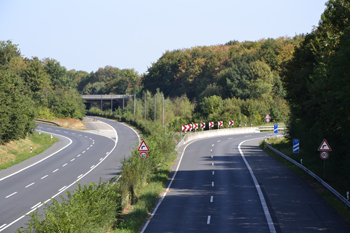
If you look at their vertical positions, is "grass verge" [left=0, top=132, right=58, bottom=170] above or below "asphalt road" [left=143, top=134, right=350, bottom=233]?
above

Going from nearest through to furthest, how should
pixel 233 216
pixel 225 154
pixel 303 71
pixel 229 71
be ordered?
pixel 233 216 < pixel 303 71 < pixel 225 154 < pixel 229 71

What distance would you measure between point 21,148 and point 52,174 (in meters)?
13.7

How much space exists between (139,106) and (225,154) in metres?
63.2

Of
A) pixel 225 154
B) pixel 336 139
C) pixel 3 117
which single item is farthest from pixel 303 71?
pixel 3 117

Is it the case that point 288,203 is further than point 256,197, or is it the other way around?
point 256,197

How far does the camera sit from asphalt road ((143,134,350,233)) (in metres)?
16.4

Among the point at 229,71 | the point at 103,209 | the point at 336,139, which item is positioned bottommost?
the point at 103,209

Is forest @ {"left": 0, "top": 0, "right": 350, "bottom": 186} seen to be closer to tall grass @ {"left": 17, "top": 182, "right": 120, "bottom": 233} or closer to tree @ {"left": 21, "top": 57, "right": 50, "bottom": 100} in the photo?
tree @ {"left": 21, "top": 57, "right": 50, "bottom": 100}

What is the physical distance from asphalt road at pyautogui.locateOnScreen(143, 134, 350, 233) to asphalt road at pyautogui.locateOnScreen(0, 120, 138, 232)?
6.54m

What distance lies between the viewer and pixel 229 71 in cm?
9238

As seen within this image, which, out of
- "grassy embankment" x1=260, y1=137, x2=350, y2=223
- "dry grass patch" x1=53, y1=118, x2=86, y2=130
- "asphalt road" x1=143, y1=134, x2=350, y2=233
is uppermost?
"dry grass patch" x1=53, y1=118, x2=86, y2=130

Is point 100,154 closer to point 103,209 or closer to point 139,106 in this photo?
point 103,209

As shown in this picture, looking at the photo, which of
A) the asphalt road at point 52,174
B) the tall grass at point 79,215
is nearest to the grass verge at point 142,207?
the tall grass at point 79,215

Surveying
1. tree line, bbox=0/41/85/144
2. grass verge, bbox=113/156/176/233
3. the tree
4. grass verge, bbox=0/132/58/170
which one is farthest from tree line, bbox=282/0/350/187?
the tree
